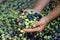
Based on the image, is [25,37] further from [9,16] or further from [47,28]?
[9,16]

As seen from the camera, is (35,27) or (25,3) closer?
(35,27)

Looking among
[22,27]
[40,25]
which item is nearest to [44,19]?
[40,25]

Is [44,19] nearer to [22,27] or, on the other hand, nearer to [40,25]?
[40,25]

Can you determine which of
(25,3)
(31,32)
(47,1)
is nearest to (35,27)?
(31,32)

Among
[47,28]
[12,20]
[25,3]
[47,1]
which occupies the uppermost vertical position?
[25,3]

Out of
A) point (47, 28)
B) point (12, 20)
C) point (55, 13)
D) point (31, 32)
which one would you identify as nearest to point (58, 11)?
point (55, 13)

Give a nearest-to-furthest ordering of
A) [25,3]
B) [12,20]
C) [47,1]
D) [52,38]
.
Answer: [52,38]
[12,20]
[47,1]
[25,3]

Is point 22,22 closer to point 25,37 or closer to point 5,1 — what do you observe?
point 25,37

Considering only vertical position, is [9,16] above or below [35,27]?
above

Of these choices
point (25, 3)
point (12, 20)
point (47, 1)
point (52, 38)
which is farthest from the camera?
point (25, 3)
